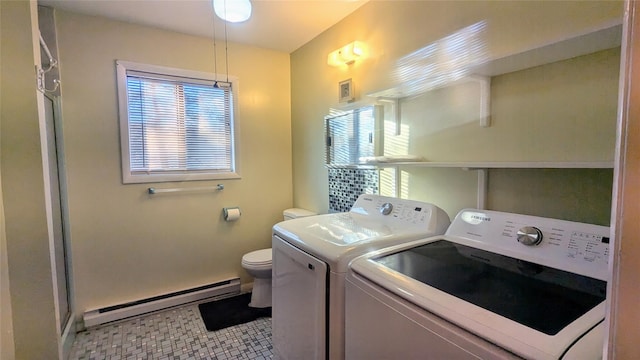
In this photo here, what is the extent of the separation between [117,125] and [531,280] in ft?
8.94

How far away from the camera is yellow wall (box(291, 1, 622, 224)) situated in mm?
1073

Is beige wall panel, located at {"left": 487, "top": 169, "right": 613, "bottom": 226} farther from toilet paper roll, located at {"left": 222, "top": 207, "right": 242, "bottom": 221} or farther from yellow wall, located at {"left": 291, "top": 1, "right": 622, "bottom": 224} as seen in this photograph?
toilet paper roll, located at {"left": 222, "top": 207, "right": 242, "bottom": 221}

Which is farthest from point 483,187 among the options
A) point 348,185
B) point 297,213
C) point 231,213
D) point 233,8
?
point 231,213

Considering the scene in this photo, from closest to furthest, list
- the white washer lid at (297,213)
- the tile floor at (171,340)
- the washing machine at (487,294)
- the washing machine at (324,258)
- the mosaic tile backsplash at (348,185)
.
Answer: the washing machine at (487,294)
the washing machine at (324,258)
the tile floor at (171,340)
the mosaic tile backsplash at (348,185)
the white washer lid at (297,213)

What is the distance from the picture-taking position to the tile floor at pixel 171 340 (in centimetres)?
193

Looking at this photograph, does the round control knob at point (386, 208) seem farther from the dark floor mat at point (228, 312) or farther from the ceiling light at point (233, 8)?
the ceiling light at point (233, 8)

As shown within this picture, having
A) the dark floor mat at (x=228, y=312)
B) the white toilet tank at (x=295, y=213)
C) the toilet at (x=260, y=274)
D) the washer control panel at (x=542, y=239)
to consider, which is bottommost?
the dark floor mat at (x=228, y=312)

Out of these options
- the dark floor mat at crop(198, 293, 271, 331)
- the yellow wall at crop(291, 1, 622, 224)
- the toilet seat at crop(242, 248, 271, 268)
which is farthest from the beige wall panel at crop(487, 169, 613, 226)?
the dark floor mat at crop(198, 293, 271, 331)

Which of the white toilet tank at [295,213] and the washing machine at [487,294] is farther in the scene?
the white toilet tank at [295,213]

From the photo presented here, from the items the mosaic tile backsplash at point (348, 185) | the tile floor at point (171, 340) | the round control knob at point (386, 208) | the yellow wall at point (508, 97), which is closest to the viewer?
the yellow wall at point (508, 97)

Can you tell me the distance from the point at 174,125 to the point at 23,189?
1331 mm

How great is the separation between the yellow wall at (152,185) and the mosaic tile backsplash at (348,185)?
76 centimetres

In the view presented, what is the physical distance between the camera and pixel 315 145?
268 centimetres

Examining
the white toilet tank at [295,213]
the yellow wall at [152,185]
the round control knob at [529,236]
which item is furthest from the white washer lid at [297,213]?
the round control knob at [529,236]
